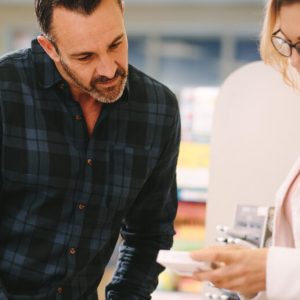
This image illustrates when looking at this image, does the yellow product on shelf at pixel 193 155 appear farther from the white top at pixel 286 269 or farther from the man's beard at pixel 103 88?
the white top at pixel 286 269

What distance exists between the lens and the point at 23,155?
60.6 inches

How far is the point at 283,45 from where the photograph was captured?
129 centimetres

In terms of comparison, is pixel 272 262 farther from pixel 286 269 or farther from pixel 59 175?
pixel 59 175

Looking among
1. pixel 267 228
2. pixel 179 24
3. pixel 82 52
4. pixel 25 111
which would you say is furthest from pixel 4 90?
pixel 179 24

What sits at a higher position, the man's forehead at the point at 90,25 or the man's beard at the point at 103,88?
the man's forehead at the point at 90,25

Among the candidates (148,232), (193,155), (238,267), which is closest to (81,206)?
(148,232)

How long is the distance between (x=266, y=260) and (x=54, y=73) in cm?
78

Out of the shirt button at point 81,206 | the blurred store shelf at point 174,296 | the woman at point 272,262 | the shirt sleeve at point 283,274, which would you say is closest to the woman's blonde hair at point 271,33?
the woman at point 272,262

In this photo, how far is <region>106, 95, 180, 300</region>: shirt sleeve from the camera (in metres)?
1.73

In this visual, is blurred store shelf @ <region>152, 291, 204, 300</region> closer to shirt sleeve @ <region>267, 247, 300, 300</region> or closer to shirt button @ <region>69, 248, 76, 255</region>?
shirt button @ <region>69, 248, 76, 255</region>

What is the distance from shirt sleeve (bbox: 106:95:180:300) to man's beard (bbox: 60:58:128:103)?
254 mm

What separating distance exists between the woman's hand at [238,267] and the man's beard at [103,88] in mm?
557

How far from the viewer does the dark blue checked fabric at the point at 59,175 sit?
154 cm

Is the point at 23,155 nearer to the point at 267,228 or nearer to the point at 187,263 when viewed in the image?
the point at 187,263
